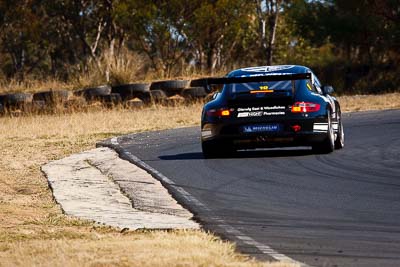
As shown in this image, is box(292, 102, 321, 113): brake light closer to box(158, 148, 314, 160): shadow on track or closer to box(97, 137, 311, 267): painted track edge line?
box(158, 148, 314, 160): shadow on track

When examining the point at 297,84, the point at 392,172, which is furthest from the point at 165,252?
the point at 297,84

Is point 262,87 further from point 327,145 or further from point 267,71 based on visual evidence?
point 327,145

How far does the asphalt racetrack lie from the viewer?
8867 mm

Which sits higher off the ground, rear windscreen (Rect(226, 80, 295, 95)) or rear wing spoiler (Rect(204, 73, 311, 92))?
rear wing spoiler (Rect(204, 73, 311, 92))

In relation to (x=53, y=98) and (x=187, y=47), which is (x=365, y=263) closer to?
(x=53, y=98)

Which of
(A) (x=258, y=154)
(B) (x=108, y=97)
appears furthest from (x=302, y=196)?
(B) (x=108, y=97)

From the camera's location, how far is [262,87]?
661 inches

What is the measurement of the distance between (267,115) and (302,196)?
14.9 feet

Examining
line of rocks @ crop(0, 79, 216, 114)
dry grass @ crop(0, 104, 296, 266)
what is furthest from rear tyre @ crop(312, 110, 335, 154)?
line of rocks @ crop(0, 79, 216, 114)

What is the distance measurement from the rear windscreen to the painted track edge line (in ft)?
5.76

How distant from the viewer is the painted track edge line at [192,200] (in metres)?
8.45

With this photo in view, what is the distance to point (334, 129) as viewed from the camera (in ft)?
56.7

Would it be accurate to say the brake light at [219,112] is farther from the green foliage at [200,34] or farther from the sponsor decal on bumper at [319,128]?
the green foliage at [200,34]

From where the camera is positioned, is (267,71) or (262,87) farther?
(267,71)
